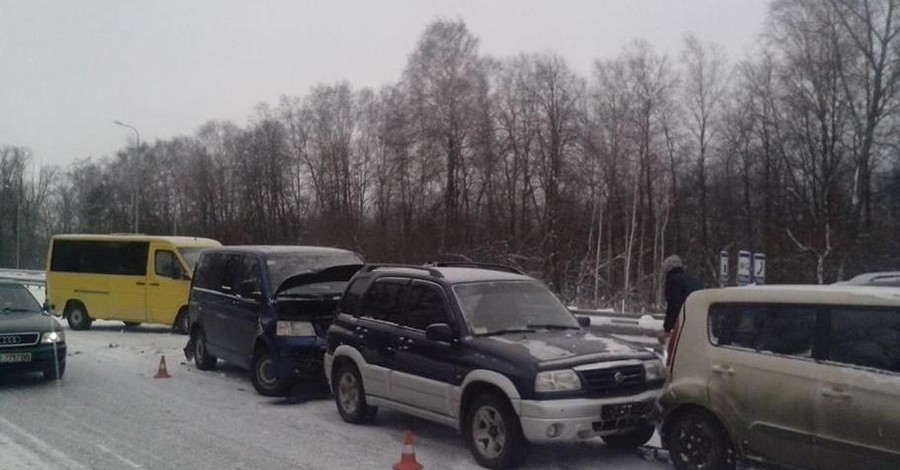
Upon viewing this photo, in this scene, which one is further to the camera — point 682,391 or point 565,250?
point 565,250

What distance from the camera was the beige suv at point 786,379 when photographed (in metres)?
5.76

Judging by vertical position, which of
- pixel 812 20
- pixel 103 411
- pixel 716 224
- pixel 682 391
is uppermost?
pixel 812 20

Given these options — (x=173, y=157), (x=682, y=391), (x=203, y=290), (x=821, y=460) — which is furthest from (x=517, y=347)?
(x=173, y=157)

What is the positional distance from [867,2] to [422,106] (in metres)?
22.7

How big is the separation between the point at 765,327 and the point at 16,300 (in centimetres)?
1110

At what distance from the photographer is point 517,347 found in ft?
25.1

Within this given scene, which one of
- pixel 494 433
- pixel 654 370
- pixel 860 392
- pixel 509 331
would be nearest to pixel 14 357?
pixel 509 331

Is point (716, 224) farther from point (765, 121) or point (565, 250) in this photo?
point (565, 250)

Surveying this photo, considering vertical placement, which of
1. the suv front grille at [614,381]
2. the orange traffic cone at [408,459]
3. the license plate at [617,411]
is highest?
the suv front grille at [614,381]

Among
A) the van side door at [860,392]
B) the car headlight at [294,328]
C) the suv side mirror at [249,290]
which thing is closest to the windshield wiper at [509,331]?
the van side door at [860,392]

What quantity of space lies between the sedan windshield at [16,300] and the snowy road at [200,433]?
1.09 metres

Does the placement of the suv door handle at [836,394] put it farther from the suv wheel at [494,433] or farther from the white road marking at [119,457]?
the white road marking at [119,457]

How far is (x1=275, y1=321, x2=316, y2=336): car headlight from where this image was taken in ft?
37.2

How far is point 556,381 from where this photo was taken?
23.6ft
